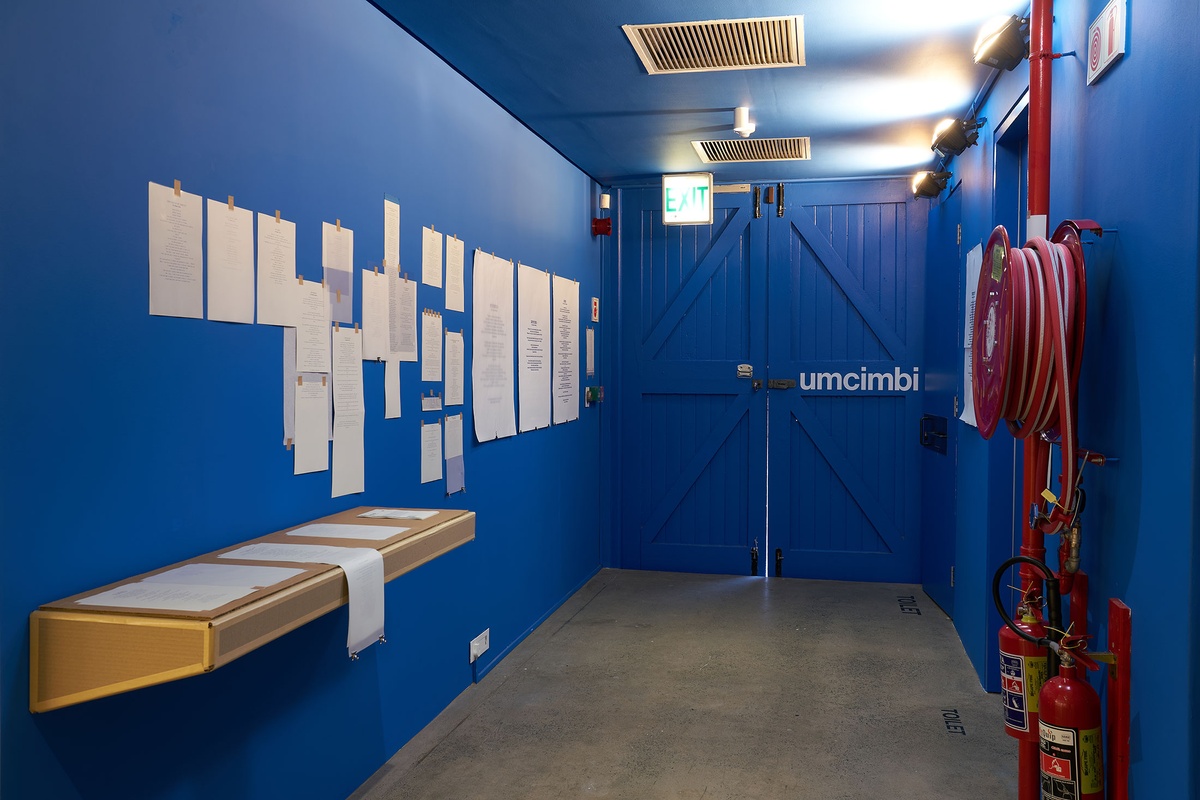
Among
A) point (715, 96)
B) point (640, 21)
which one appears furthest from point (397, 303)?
point (715, 96)

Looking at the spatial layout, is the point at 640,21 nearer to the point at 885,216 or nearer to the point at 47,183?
the point at 47,183

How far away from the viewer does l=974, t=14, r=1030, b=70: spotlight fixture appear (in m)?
3.06

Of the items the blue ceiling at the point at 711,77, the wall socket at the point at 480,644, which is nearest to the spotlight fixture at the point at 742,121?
the blue ceiling at the point at 711,77

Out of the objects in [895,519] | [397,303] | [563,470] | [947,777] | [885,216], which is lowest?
[947,777]

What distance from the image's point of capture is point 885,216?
5.95 metres

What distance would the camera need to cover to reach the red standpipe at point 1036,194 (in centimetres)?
253

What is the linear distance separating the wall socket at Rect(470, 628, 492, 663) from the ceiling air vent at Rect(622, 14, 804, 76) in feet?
8.50

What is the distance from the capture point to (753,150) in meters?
5.34

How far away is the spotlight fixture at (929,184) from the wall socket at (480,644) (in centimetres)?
348

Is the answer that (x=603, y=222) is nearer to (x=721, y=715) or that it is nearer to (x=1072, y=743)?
(x=721, y=715)

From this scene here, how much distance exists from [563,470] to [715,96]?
2.28m

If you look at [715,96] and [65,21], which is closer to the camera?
[65,21]

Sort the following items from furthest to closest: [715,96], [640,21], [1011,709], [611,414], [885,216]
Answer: [611,414]
[885,216]
[715,96]
[640,21]
[1011,709]

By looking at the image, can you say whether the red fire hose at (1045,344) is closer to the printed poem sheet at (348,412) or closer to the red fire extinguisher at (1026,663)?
the red fire extinguisher at (1026,663)
